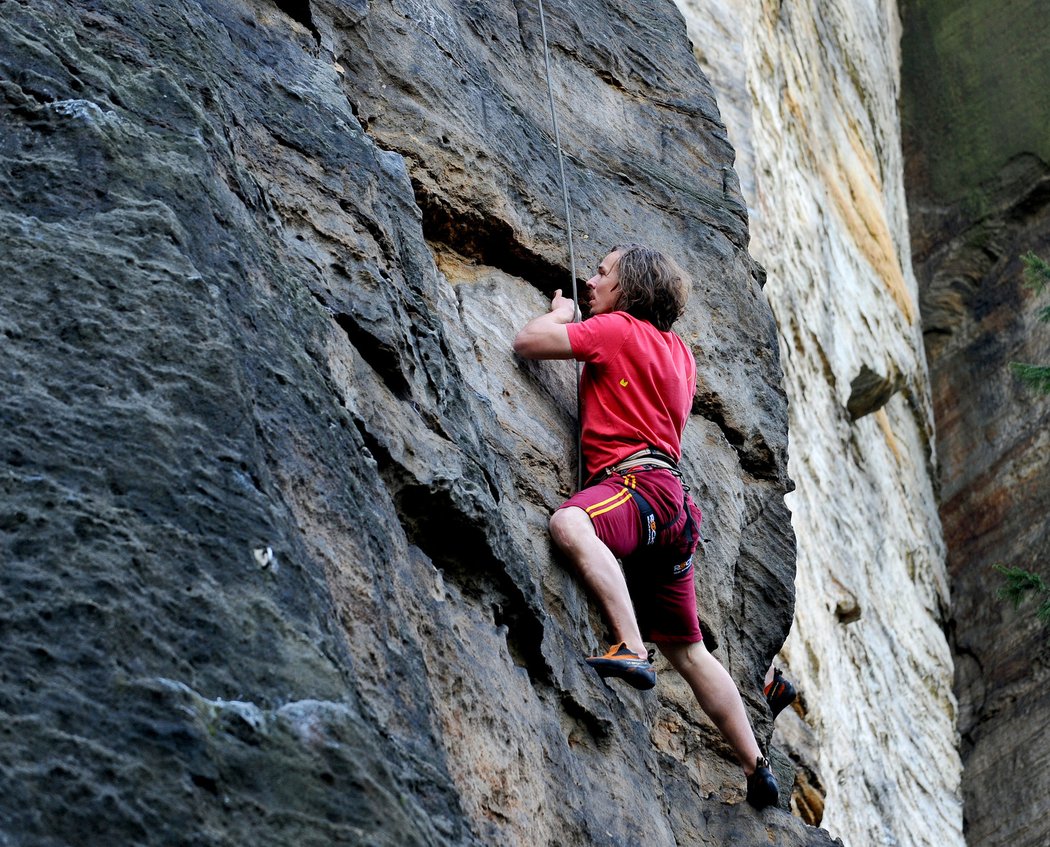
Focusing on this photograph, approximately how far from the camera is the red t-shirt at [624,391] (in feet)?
17.6

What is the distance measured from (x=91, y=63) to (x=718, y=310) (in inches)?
142

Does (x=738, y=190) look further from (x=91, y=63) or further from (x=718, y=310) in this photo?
(x=91, y=63)

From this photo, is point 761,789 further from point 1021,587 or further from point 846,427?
point 1021,587

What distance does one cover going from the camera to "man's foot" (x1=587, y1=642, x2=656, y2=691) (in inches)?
185

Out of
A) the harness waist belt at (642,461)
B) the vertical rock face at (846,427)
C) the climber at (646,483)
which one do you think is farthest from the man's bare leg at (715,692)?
the vertical rock face at (846,427)

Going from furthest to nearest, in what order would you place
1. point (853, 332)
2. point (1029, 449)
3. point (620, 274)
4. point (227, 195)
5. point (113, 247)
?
point (1029, 449) → point (853, 332) → point (620, 274) → point (227, 195) → point (113, 247)

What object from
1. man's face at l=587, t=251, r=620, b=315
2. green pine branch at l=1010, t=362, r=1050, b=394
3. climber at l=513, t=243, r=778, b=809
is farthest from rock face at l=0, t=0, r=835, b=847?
green pine branch at l=1010, t=362, r=1050, b=394

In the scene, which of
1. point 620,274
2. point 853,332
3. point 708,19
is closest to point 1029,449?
point 853,332

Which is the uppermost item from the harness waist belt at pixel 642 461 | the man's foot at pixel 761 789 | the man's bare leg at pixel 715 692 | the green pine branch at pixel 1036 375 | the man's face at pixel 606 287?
the man's face at pixel 606 287

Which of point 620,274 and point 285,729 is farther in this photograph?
point 620,274

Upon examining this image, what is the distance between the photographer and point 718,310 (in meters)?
6.86

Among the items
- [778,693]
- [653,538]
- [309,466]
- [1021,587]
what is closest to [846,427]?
[1021,587]

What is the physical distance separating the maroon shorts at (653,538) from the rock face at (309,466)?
0.22m

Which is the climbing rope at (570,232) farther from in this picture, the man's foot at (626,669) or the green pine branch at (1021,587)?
the green pine branch at (1021,587)
